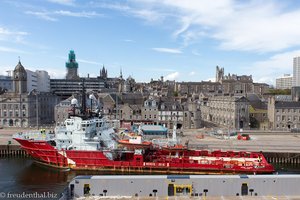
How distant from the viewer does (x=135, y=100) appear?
313 feet

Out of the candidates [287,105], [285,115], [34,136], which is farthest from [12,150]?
[287,105]

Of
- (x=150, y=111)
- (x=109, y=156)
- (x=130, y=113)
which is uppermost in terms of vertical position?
(x=150, y=111)

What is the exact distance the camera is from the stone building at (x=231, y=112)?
264ft

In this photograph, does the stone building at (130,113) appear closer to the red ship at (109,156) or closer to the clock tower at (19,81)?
the clock tower at (19,81)

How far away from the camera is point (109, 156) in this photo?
141 ft

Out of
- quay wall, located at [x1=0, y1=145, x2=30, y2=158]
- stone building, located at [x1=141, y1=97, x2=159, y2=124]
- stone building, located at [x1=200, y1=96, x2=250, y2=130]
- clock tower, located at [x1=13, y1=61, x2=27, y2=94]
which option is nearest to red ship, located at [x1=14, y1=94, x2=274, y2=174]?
quay wall, located at [x1=0, y1=145, x2=30, y2=158]

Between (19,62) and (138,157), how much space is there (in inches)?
2496

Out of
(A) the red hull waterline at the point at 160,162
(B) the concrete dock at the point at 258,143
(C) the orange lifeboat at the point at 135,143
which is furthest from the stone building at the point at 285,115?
(C) the orange lifeboat at the point at 135,143

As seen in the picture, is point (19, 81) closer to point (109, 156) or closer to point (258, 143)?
point (109, 156)

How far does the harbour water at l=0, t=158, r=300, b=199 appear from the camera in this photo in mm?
34094

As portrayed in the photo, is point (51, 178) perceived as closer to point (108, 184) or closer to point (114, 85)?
point (108, 184)

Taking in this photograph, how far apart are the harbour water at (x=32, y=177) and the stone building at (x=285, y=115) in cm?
3509

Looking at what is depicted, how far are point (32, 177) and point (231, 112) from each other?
5620cm

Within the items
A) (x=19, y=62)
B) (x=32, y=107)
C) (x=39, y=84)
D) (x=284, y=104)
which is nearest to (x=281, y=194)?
(x=284, y=104)
